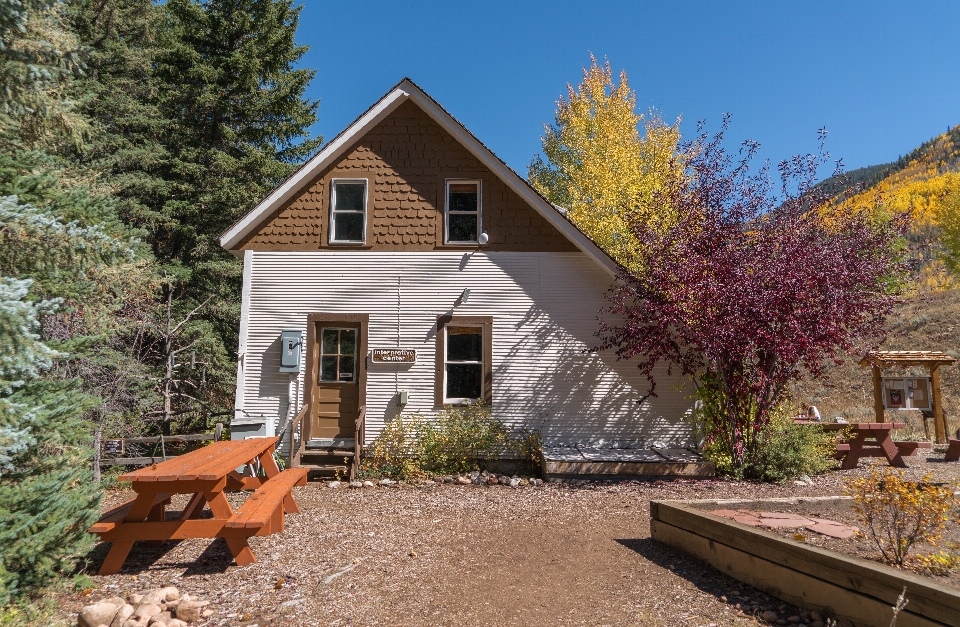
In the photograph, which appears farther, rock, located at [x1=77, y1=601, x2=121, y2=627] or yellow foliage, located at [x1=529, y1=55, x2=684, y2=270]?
yellow foliage, located at [x1=529, y1=55, x2=684, y2=270]

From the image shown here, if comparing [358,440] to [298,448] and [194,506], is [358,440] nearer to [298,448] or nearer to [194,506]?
[298,448]

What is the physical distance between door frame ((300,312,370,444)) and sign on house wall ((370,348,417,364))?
280mm

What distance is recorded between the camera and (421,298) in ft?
36.6

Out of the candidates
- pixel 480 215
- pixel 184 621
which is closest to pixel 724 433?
pixel 480 215

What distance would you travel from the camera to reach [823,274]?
8.33m

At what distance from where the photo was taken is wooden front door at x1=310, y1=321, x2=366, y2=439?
35.9 feet

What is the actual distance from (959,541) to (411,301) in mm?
8840

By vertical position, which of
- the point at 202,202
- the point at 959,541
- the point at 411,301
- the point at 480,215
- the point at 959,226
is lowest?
the point at 959,541

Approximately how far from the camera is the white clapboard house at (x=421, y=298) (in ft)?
35.6

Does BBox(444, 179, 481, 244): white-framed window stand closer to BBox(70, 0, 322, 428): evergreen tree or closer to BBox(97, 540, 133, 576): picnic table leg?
BBox(97, 540, 133, 576): picnic table leg

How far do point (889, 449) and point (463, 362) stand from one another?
8.58 meters

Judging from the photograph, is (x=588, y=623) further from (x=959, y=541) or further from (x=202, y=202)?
(x=202, y=202)

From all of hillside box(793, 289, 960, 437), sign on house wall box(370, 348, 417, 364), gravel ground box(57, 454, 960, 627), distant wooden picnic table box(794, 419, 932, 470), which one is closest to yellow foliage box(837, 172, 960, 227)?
distant wooden picnic table box(794, 419, 932, 470)

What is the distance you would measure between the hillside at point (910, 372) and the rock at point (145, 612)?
1870 cm
